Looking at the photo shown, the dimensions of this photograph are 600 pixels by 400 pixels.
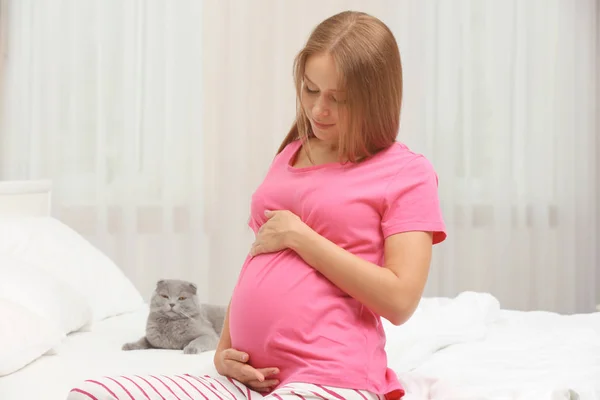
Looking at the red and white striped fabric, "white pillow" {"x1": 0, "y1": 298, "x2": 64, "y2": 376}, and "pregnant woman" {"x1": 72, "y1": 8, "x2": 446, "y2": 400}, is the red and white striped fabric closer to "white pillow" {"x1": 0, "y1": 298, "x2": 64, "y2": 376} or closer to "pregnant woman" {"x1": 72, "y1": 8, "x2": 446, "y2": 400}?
"pregnant woman" {"x1": 72, "y1": 8, "x2": 446, "y2": 400}

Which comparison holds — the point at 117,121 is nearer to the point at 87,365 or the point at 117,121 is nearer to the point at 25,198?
the point at 25,198

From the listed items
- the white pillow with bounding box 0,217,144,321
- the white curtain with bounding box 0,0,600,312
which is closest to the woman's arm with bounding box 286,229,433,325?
the white pillow with bounding box 0,217,144,321

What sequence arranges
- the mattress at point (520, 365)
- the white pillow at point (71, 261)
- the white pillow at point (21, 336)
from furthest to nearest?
the white pillow at point (71, 261) < the white pillow at point (21, 336) < the mattress at point (520, 365)

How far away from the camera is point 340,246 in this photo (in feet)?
4.05

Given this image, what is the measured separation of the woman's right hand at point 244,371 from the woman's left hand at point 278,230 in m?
0.18

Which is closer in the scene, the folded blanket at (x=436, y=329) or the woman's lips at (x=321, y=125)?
the woman's lips at (x=321, y=125)

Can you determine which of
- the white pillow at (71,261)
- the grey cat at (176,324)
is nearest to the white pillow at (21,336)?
the grey cat at (176,324)

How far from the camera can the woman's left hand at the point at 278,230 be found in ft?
4.01

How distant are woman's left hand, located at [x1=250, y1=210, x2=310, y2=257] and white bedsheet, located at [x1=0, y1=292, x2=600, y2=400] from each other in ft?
1.24

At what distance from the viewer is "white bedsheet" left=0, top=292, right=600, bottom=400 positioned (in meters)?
1.49

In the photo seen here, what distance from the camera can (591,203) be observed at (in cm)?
397

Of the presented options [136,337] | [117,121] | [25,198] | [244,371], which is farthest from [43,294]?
[117,121]

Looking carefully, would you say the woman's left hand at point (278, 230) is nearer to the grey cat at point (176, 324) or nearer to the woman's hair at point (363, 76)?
the woman's hair at point (363, 76)

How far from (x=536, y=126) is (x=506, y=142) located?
180mm
